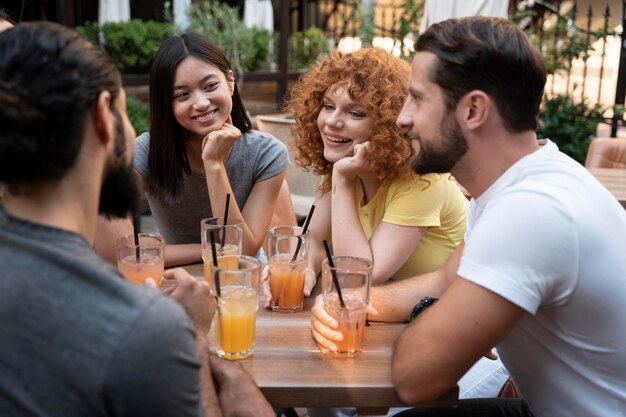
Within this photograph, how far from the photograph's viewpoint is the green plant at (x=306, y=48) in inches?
361

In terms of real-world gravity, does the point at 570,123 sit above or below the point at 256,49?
below

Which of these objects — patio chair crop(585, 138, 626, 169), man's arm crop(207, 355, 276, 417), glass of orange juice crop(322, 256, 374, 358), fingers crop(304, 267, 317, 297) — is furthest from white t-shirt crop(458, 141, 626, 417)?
patio chair crop(585, 138, 626, 169)

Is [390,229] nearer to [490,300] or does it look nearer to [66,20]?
[490,300]

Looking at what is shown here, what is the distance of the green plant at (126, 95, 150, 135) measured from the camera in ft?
19.4

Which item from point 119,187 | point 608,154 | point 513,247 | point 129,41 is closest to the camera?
point 119,187

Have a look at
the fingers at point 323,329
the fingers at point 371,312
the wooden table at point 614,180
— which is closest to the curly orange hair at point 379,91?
the fingers at point 371,312

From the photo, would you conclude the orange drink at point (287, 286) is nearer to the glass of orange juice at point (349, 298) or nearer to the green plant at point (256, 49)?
the glass of orange juice at point (349, 298)

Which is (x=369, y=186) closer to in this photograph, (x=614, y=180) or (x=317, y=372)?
(x=317, y=372)

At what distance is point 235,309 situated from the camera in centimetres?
168

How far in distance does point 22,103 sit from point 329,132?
158 centimetres

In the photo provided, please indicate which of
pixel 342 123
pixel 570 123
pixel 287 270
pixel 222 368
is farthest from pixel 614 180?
pixel 570 123

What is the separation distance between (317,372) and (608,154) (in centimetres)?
328

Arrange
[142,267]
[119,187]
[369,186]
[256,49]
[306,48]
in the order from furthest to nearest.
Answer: [306,48] < [256,49] < [369,186] < [142,267] < [119,187]

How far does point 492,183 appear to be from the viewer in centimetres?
174
